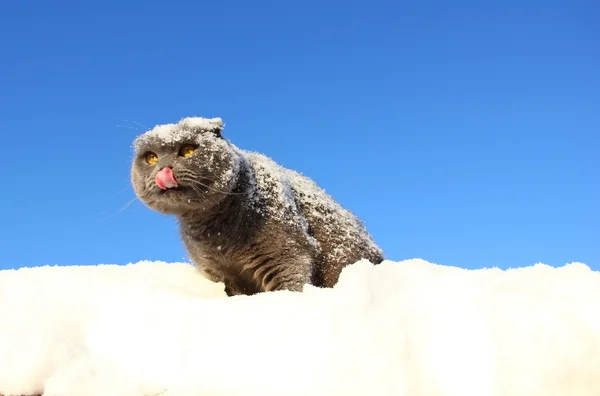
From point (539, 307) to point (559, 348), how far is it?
176 mm

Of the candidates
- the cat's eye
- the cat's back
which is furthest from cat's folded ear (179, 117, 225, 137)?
the cat's back

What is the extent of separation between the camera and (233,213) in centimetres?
431

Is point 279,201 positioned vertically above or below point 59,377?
above

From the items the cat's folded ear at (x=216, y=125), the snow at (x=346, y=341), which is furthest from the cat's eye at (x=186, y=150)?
the snow at (x=346, y=341)

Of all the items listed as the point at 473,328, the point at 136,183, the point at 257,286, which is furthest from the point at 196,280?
the point at 473,328

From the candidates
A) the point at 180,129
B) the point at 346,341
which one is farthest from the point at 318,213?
the point at 346,341

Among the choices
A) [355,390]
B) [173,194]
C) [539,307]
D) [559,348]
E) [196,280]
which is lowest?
[355,390]

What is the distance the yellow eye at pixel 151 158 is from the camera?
13.8ft

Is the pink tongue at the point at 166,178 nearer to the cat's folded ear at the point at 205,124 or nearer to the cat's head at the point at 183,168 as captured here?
the cat's head at the point at 183,168

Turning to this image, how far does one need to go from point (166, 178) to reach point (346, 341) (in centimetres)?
230

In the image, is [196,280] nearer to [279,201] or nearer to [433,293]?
[279,201]

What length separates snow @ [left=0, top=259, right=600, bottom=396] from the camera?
2.02 m

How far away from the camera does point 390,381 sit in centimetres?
199

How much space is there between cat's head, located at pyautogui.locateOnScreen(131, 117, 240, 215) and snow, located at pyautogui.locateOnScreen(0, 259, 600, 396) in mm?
1446
